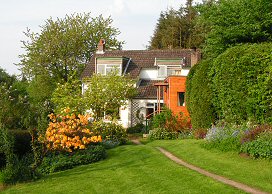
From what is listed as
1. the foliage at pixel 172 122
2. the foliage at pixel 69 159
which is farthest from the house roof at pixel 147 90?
the foliage at pixel 69 159

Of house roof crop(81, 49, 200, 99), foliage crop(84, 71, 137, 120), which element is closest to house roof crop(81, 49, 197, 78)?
house roof crop(81, 49, 200, 99)

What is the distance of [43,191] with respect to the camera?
12.4m

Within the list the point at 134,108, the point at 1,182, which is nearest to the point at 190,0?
the point at 134,108

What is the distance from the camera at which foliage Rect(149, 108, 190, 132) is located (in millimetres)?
25953

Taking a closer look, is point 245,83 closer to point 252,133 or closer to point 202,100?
point 252,133

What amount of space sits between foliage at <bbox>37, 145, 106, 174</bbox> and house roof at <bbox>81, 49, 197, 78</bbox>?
73.1 feet

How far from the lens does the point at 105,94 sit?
29922 mm

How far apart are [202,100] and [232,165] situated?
955 cm

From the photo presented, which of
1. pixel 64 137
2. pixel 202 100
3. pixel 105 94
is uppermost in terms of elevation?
pixel 105 94

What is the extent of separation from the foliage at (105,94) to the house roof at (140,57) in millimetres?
8101

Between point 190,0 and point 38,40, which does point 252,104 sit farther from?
point 190,0

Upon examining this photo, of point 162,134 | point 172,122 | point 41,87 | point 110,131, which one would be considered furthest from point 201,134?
point 41,87

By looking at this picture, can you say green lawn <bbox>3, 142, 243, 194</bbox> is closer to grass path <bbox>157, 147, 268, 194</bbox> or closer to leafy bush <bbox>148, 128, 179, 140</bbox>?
grass path <bbox>157, 147, 268, 194</bbox>

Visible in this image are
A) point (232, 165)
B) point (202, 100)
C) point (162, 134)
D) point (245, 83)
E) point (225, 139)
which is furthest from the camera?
point (162, 134)
